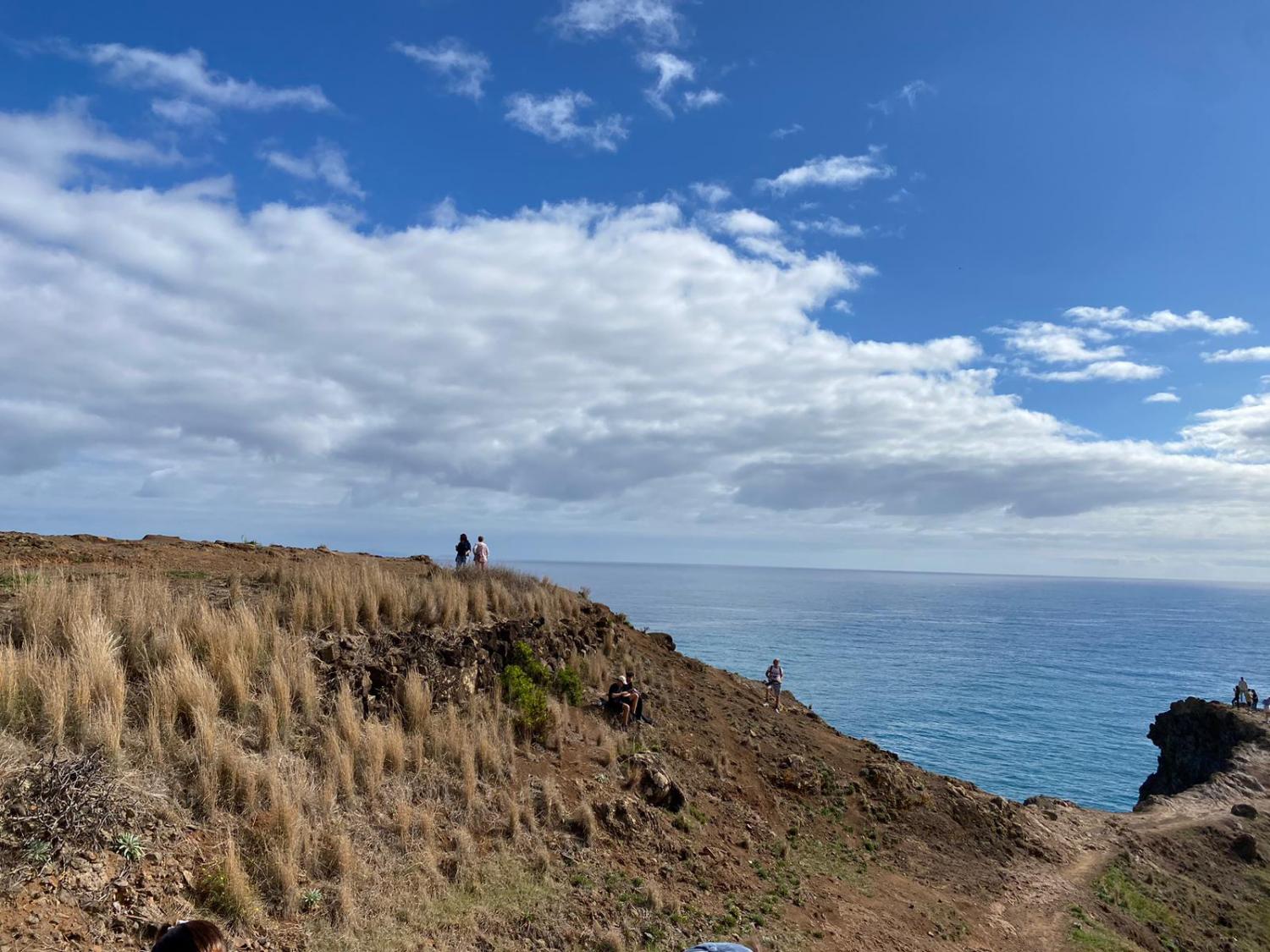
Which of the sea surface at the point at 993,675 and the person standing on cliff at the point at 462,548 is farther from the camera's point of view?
the sea surface at the point at 993,675

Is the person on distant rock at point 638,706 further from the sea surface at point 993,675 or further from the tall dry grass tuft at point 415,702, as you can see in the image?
the sea surface at point 993,675

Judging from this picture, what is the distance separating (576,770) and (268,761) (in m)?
6.06

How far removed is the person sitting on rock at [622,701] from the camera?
55.9 feet

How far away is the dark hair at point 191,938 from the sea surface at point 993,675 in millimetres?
28841

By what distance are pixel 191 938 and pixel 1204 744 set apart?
5181 cm

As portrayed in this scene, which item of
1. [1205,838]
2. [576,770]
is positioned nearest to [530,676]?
[576,770]

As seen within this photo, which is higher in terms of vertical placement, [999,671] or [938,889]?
[938,889]

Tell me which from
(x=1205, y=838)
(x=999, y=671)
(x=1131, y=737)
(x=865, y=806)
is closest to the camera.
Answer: (x=865, y=806)

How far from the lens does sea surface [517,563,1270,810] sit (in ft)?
156

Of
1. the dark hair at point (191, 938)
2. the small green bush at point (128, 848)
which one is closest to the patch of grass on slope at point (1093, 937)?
the small green bush at point (128, 848)

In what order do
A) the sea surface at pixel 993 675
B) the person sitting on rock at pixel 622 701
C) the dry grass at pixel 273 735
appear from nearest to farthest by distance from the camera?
the dry grass at pixel 273 735 → the person sitting on rock at pixel 622 701 → the sea surface at pixel 993 675

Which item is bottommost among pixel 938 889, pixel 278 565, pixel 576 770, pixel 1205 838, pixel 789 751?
pixel 1205 838

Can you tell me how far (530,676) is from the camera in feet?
53.9

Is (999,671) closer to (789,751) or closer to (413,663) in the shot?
(789,751)
